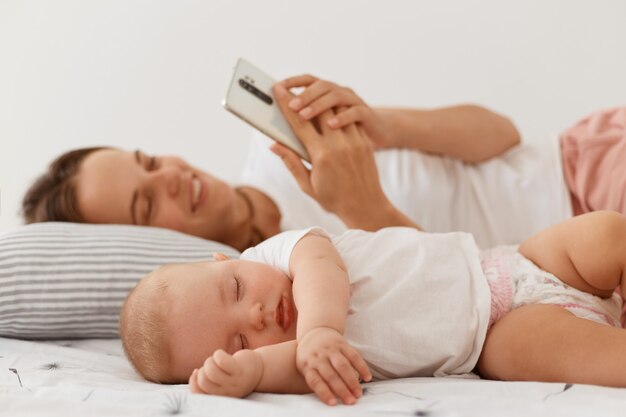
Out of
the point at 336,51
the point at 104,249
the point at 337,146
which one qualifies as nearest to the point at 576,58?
the point at 336,51

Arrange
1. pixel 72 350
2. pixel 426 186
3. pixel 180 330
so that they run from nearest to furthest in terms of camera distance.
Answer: pixel 180 330 → pixel 72 350 → pixel 426 186

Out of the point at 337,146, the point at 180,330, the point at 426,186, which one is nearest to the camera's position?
the point at 180,330

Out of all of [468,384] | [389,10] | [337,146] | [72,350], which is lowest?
[72,350]

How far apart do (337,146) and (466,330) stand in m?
0.49

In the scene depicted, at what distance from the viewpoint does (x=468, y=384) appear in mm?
877

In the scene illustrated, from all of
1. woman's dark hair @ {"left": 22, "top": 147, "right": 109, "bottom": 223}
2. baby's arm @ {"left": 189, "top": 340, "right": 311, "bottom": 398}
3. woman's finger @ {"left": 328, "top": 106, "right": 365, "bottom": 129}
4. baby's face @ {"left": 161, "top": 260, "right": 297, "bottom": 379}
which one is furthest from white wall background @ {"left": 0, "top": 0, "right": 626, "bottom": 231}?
baby's arm @ {"left": 189, "top": 340, "right": 311, "bottom": 398}

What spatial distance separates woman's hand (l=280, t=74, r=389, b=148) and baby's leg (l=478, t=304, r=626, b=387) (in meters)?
0.54

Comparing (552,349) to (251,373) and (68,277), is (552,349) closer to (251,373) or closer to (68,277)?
(251,373)

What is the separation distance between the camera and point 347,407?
80cm

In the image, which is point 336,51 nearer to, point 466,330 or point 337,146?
point 337,146

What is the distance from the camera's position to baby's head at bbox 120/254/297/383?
3.17 ft

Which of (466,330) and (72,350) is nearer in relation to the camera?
(466,330)

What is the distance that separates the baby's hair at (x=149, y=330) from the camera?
97cm

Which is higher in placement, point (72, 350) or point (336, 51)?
point (336, 51)
